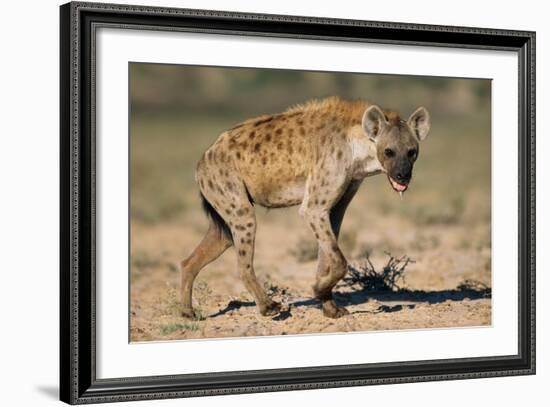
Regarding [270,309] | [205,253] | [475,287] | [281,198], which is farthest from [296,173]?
[475,287]

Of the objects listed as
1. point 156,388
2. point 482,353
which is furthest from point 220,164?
point 482,353

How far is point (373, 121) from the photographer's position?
809 centimetres

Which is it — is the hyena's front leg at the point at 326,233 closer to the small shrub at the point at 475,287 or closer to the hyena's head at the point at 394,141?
the hyena's head at the point at 394,141

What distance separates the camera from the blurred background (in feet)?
27.5

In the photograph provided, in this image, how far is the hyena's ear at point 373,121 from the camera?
8070 millimetres

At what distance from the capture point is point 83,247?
23.2 ft

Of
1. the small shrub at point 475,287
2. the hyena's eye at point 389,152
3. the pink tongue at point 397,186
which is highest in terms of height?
the hyena's eye at point 389,152

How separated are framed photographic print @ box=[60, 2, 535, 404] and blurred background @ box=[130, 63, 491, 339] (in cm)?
3

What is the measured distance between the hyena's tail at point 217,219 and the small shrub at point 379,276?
3.58ft

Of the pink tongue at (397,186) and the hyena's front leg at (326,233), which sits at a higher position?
the pink tongue at (397,186)

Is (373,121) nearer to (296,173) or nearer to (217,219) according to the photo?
(296,173)

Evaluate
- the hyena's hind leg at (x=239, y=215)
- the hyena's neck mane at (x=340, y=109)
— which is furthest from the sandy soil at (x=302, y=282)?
the hyena's neck mane at (x=340, y=109)

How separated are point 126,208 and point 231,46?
1.25 metres

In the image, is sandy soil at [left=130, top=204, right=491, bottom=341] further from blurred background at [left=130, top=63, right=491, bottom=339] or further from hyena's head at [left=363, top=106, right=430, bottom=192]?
hyena's head at [left=363, top=106, right=430, bottom=192]
